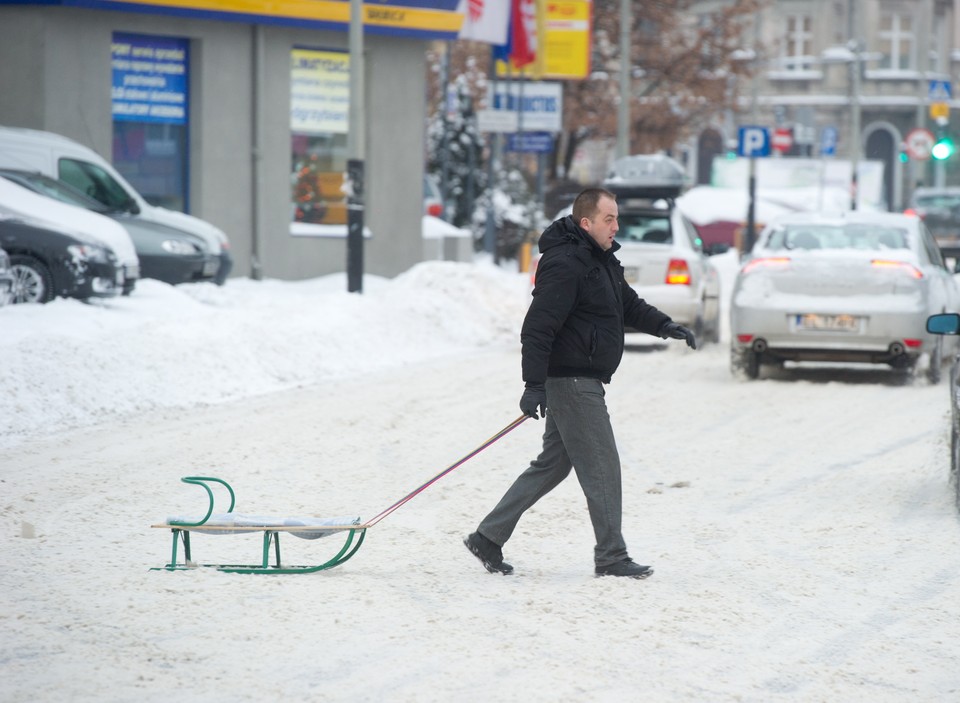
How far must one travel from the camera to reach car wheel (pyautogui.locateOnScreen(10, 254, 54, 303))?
53.3 feet

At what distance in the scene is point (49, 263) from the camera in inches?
646

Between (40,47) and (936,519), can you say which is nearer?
(936,519)

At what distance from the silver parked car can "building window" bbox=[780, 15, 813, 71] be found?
55.7 metres

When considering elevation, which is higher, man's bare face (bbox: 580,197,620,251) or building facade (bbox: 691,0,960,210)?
building facade (bbox: 691,0,960,210)

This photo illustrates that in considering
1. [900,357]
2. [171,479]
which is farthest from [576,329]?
[900,357]

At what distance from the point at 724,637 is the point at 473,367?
32.9 feet

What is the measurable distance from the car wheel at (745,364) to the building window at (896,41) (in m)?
57.3

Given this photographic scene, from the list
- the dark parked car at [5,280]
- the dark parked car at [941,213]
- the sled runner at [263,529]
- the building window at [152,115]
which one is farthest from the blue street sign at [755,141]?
the sled runner at [263,529]

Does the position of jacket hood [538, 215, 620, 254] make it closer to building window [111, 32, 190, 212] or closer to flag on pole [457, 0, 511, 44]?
building window [111, 32, 190, 212]

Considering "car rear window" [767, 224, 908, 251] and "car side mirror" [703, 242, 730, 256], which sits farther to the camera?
"car side mirror" [703, 242, 730, 256]

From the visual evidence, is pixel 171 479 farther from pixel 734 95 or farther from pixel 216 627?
pixel 734 95

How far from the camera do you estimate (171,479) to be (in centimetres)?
929

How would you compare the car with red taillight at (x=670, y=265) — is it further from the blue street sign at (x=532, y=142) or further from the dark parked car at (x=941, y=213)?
the dark parked car at (x=941, y=213)

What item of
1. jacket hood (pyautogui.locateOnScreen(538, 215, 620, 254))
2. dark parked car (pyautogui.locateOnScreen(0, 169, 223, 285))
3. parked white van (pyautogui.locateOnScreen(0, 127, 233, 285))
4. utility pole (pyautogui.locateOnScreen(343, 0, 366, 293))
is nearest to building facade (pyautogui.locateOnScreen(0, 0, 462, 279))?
parked white van (pyautogui.locateOnScreen(0, 127, 233, 285))
